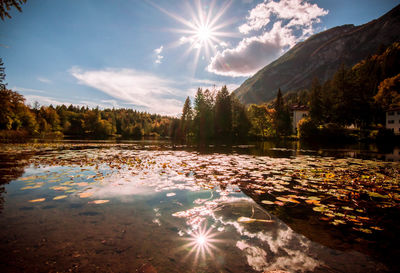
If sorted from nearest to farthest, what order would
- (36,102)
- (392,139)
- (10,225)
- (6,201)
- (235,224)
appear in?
(10,225) → (235,224) → (6,201) → (392,139) → (36,102)

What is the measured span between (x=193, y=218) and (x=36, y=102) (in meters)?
124

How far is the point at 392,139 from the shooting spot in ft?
120

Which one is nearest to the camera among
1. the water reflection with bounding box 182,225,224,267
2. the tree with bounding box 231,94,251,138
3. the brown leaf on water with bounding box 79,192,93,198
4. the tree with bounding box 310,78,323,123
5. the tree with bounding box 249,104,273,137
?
the water reflection with bounding box 182,225,224,267

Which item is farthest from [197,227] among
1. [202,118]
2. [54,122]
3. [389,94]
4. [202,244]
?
[54,122]

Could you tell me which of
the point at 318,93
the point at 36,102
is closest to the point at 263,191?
the point at 318,93

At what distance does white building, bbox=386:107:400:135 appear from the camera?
45625 millimetres

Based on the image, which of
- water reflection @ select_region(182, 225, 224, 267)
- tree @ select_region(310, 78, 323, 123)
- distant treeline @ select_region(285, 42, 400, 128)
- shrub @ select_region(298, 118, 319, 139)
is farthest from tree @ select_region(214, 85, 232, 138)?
water reflection @ select_region(182, 225, 224, 267)

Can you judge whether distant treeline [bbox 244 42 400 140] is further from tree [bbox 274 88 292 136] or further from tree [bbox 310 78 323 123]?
tree [bbox 274 88 292 136]

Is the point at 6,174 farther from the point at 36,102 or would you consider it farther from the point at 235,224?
the point at 36,102

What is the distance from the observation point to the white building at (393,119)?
45.6 m

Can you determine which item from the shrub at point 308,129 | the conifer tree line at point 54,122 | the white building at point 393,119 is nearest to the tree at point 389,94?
the white building at point 393,119

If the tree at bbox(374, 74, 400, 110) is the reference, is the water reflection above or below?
below

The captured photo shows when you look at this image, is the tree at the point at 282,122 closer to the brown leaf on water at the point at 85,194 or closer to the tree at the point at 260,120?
the tree at the point at 260,120

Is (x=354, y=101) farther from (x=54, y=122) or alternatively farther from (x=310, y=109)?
(x=54, y=122)
